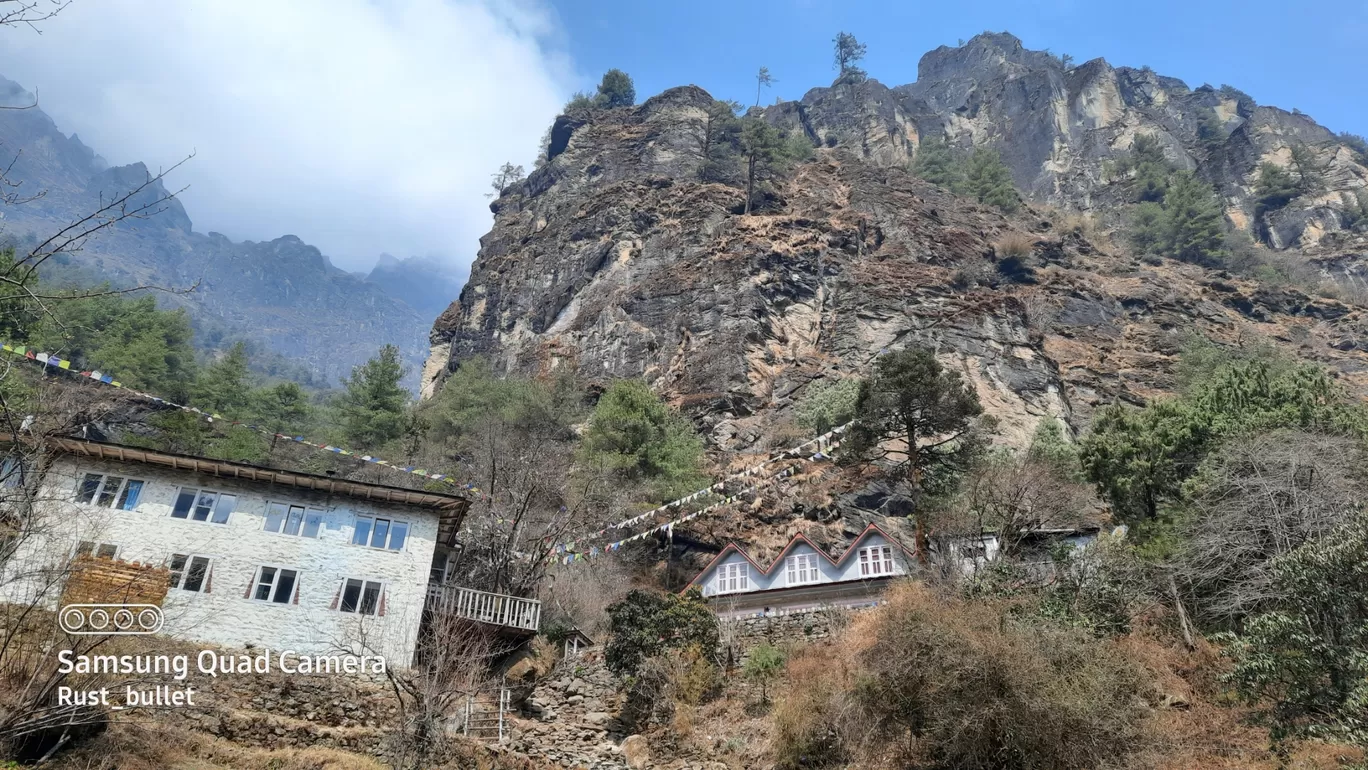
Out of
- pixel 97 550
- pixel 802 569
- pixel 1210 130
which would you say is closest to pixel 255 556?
pixel 97 550

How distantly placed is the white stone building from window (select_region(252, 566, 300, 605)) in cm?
3

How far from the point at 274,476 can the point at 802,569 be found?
16.8 meters

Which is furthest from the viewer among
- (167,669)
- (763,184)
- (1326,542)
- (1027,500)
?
(763,184)

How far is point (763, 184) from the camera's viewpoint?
71.9m

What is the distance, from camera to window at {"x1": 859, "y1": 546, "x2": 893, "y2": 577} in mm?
27594

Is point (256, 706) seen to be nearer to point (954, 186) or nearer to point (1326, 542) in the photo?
point (1326, 542)

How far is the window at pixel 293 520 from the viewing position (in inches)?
870

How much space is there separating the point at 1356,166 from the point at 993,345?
6116cm

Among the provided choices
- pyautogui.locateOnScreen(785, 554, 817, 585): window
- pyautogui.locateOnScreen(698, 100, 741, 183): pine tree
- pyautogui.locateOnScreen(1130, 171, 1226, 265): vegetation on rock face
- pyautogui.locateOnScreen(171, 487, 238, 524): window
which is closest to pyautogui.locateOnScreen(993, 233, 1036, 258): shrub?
pyautogui.locateOnScreen(1130, 171, 1226, 265): vegetation on rock face

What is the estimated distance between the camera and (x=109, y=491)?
70.0 feet

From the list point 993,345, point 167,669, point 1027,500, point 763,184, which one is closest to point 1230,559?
point 1027,500

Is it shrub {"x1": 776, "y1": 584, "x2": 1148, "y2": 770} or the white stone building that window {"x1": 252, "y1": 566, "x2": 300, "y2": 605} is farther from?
shrub {"x1": 776, "y1": 584, "x2": 1148, "y2": 770}

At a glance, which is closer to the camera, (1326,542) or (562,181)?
(1326,542)

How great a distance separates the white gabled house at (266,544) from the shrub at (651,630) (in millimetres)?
3021
